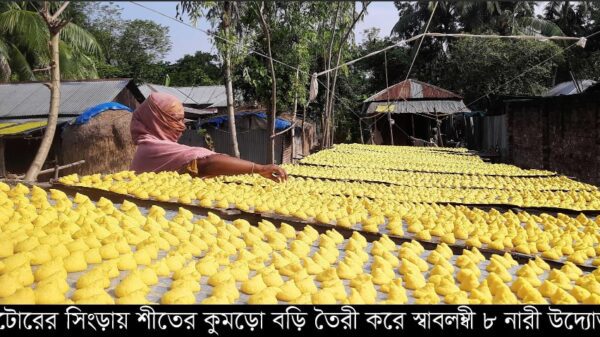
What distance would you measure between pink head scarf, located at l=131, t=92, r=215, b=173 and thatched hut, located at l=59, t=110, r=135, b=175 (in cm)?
938

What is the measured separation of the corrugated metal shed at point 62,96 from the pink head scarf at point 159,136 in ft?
39.9

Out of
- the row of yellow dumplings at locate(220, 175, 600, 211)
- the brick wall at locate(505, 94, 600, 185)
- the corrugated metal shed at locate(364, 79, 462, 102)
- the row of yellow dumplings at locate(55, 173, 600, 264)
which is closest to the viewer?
the row of yellow dumplings at locate(55, 173, 600, 264)

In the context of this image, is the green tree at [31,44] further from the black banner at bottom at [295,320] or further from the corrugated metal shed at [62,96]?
the black banner at bottom at [295,320]

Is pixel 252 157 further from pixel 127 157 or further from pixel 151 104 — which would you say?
pixel 151 104

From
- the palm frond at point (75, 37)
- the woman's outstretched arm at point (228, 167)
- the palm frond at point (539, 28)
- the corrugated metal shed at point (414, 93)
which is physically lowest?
the woman's outstretched arm at point (228, 167)

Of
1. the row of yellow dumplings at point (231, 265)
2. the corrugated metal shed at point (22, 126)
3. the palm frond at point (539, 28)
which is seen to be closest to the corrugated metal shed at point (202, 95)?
the corrugated metal shed at point (22, 126)

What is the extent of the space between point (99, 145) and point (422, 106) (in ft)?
64.6

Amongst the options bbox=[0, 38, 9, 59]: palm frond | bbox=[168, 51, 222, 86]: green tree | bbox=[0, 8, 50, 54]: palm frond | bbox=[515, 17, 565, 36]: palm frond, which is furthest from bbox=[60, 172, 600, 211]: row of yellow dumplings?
bbox=[168, 51, 222, 86]: green tree

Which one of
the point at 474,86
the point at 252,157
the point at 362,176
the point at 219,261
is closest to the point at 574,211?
the point at 362,176

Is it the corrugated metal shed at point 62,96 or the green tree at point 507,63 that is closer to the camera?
the corrugated metal shed at point 62,96

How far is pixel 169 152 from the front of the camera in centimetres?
634

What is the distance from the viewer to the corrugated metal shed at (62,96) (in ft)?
60.2

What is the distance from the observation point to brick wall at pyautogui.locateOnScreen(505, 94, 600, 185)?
11.3 metres

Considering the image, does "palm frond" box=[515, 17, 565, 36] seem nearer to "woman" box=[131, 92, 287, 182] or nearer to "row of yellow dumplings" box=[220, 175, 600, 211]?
"row of yellow dumplings" box=[220, 175, 600, 211]
